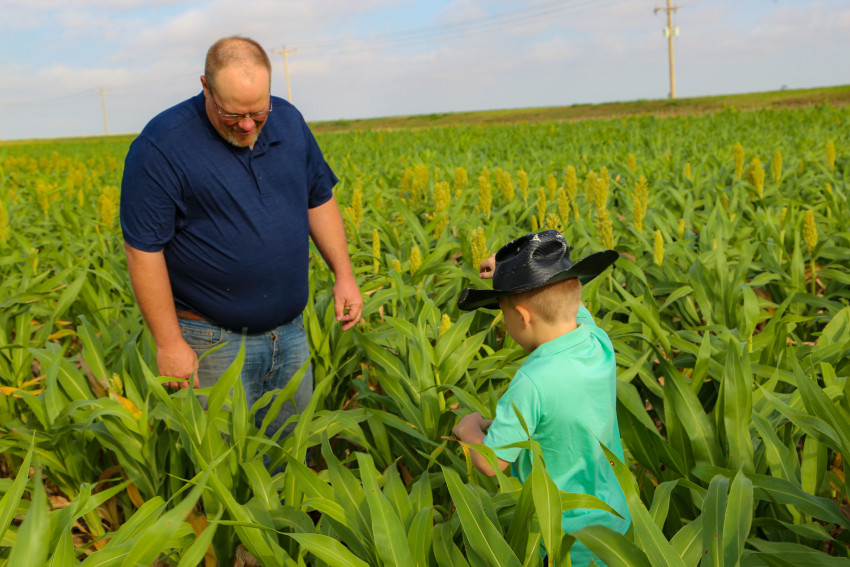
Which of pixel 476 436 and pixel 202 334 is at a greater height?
pixel 202 334

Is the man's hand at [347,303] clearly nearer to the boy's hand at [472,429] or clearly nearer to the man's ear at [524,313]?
the boy's hand at [472,429]

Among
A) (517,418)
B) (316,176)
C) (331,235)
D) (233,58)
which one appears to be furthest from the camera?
(331,235)

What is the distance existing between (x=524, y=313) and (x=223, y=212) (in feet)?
4.30

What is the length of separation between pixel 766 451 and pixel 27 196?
9.49 meters

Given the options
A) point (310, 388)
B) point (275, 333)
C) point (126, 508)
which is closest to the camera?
point (126, 508)

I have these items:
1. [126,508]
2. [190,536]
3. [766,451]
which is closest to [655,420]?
[766,451]

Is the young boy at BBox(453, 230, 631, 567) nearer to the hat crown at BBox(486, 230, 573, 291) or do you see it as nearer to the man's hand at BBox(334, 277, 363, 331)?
Result: the hat crown at BBox(486, 230, 573, 291)

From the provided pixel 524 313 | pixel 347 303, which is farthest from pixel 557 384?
pixel 347 303

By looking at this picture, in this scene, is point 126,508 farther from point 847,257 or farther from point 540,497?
point 847,257

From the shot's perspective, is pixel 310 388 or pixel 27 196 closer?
pixel 310 388

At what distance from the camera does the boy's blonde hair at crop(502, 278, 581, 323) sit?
157 cm

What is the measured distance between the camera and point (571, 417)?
1.50 m

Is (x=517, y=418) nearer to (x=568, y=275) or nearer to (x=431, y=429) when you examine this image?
(x=568, y=275)

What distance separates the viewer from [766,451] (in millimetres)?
1872
